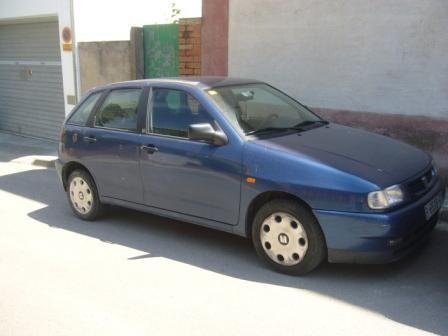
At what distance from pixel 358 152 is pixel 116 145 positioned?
2495mm

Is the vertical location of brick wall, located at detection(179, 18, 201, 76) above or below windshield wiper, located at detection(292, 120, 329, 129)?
above

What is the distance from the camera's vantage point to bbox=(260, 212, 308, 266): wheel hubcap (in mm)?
4391

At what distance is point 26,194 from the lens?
25.5 ft

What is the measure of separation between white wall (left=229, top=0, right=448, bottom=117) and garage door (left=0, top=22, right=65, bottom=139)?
540 centimetres

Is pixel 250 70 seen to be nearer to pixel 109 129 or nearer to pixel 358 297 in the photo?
pixel 109 129

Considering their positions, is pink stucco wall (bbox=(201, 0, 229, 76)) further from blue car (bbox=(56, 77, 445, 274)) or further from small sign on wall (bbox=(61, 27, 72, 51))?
small sign on wall (bbox=(61, 27, 72, 51))

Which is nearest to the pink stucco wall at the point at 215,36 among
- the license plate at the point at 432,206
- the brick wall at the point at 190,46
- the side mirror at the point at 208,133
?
the brick wall at the point at 190,46

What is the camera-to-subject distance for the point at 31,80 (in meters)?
13.1

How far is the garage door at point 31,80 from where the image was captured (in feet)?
40.7

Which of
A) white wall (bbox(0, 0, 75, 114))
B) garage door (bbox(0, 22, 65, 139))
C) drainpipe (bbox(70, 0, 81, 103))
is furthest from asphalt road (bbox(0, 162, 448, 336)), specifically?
garage door (bbox(0, 22, 65, 139))

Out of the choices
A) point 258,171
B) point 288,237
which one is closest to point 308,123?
point 258,171

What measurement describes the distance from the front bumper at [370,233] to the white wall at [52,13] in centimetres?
881

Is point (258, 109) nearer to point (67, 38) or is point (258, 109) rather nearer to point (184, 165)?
point (184, 165)

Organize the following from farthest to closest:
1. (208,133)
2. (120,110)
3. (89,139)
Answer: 1. (89,139)
2. (120,110)
3. (208,133)
